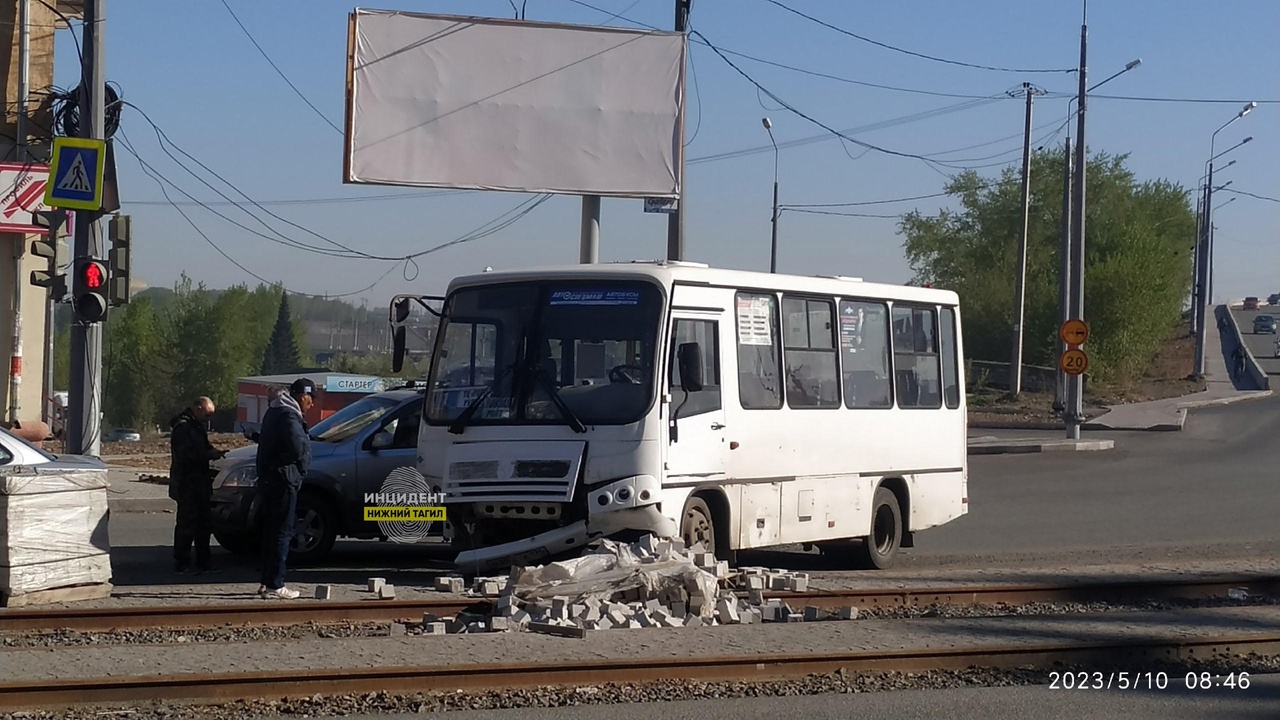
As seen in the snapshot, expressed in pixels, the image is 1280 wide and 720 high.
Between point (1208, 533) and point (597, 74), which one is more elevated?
point (597, 74)

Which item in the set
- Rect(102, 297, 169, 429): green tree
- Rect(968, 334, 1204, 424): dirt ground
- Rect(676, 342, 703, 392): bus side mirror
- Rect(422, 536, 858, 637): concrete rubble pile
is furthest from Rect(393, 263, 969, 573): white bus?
Rect(102, 297, 169, 429): green tree

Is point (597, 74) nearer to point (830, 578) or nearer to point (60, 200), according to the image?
point (60, 200)

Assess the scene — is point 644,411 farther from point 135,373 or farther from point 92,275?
point 135,373

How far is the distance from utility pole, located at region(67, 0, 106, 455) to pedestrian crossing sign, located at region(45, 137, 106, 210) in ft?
1.05

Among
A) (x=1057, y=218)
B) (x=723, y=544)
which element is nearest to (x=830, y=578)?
(x=723, y=544)

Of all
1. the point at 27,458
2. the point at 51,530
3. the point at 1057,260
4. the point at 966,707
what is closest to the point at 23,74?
the point at 27,458

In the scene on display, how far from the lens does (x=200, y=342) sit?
81.1 m

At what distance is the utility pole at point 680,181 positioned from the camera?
22719 millimetres

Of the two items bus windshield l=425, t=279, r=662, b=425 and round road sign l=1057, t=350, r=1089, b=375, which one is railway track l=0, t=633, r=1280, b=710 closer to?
bus windshield l=425, t=279, r=662, b=425

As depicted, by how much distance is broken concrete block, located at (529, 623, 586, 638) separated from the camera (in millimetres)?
9000

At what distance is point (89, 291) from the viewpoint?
1542cm

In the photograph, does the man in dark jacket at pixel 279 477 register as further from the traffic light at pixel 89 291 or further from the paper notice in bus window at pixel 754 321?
the traffic light at pixel 89 291

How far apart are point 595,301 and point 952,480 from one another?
544cm

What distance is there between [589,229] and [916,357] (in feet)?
31.9
